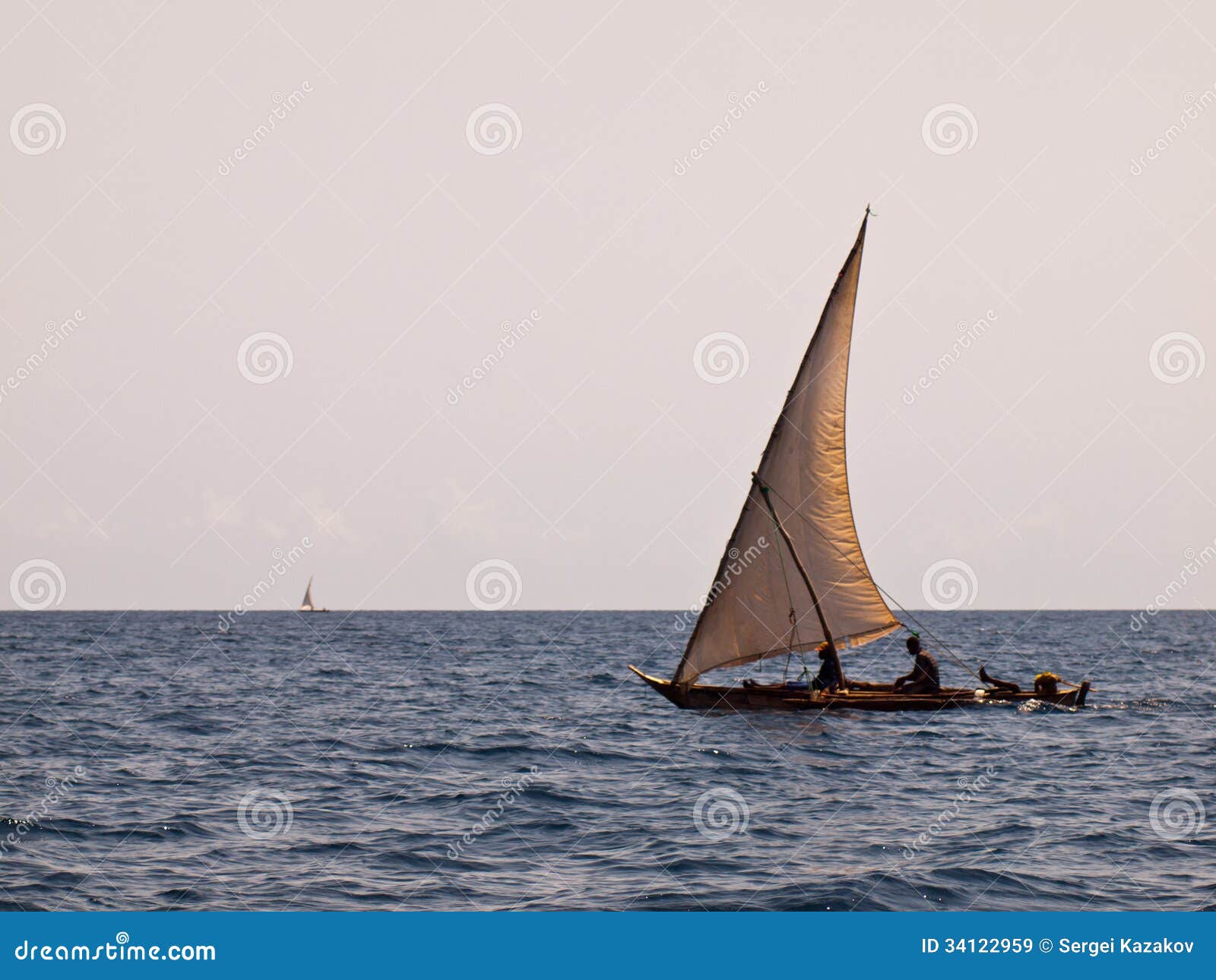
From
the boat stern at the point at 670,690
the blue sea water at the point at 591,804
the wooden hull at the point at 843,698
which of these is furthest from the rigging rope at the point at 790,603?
the boat stern at the point at 670,690

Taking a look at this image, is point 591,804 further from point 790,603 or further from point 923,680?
point 923,680

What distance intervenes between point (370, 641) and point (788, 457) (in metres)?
59.8

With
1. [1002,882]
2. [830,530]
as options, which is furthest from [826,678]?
[1002,882]

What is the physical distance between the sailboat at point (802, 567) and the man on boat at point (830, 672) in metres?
0.21

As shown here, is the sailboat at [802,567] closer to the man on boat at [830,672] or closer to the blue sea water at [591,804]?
the man on boat at [830,672]

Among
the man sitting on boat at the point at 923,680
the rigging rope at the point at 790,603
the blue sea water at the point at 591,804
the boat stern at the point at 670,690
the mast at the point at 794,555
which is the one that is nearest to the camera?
the blue sea water at the point at 591,804

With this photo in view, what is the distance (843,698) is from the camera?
28250 millimetres

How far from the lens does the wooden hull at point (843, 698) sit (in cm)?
2822

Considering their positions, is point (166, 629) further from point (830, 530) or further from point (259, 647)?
point (830, 530)

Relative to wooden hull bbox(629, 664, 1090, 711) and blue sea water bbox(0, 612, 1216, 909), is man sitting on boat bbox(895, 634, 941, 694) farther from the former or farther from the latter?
blue sea water bbox(0, 612, 1216, 909)

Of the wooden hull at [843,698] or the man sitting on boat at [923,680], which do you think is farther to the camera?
the man sitting on boat at [923,680]

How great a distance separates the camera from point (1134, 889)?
1438 cm

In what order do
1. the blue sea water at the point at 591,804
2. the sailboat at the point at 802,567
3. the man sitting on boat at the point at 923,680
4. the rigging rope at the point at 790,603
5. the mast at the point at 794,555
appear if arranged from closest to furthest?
1. the blue sea water at the point at 591,804
2. the mast at the point at 794,555
3. the sailboat at the point at 802,567
4. the rigging rope at the point at 790,603
5. the man sitting on boat at the point at 923,680

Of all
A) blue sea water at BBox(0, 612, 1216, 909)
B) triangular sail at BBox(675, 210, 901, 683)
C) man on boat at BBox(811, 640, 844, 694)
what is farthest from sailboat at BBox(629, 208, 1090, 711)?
blue sea water at BBox(0, 612, 1216, 909)
